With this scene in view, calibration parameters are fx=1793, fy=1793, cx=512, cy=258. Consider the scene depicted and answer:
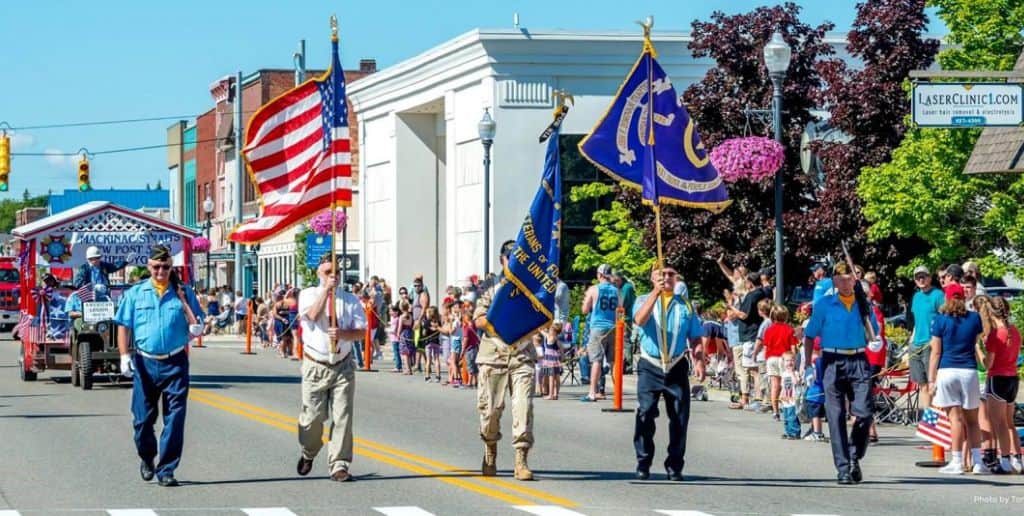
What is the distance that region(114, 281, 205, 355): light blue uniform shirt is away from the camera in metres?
14.7

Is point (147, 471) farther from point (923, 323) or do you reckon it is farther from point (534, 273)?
point (923, 323)

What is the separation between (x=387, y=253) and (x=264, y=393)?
25.4 meters

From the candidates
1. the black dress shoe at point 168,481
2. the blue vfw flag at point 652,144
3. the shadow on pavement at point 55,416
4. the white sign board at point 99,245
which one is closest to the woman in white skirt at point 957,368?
the blue vfw flag at point 652,144

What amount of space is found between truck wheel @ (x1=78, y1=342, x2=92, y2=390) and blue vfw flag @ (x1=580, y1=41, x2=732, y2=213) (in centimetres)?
1271

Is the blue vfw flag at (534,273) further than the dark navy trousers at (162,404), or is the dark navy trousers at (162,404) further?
the blue vfw flag at (534,273)

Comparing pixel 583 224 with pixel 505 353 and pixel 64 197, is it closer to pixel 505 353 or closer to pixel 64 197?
pixel 505 353

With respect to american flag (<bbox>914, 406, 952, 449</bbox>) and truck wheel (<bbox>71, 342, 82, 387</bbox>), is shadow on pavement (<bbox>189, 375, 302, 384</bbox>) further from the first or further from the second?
american flag (<bbox>914, 406, 952, 449</bbox>)

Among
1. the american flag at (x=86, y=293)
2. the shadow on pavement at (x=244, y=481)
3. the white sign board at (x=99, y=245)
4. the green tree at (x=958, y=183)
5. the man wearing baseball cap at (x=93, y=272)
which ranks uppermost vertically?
the green tree at (x=958, y=183)

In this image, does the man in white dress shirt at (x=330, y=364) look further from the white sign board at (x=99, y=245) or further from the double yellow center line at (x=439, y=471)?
the white sign board at (x=99, y=245)

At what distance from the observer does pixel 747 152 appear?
27438mm

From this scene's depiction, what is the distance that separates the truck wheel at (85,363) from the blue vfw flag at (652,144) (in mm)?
12715

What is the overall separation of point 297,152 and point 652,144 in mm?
3368

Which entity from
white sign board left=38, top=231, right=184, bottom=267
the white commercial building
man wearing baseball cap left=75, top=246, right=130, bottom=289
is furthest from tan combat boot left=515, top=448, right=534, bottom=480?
the white commercial building

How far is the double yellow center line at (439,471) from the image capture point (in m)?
13.7
